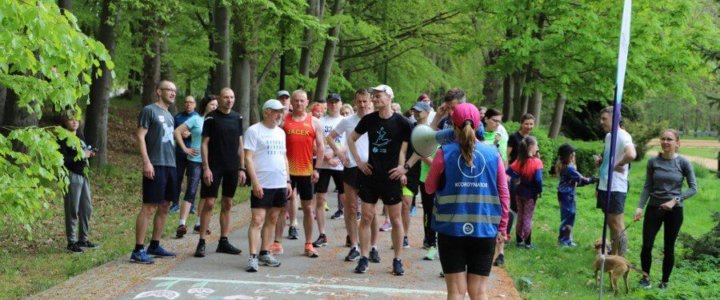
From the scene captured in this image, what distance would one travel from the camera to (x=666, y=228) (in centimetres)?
844

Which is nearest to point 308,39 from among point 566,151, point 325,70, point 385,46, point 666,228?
point 325,70

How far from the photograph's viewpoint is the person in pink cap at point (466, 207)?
5473 mm

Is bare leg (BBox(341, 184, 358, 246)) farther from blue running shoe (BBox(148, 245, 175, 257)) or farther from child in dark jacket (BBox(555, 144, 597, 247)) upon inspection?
child in dark jacket (BBox(555, 144, 597, 247))

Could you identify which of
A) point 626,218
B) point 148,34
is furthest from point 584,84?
point 148,34

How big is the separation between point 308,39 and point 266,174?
14699 mm

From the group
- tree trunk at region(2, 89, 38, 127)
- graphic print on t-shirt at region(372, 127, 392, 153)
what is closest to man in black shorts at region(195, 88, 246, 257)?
graphic print on t-shirt at region(372, 127, 392, 153)

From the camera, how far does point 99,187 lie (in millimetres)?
16391

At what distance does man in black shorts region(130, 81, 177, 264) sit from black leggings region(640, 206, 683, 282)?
5.33 metres

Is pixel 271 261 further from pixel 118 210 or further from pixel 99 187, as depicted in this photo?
pixel 99 187

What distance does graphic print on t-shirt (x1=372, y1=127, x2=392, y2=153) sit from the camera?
8430mm

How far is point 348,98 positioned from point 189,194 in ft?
72.5

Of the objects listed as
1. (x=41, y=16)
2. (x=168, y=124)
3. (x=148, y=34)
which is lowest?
(x=168, y=124)

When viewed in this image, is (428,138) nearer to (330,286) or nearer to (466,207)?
(466,207)

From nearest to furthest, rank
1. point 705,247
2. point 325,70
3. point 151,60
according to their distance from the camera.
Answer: point 705,247 → point 151,60 → point 325,70
